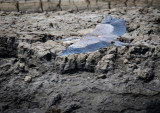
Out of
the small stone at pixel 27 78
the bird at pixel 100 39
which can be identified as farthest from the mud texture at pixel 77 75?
the bird at pixel 100 39

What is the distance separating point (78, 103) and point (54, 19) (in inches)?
68.7

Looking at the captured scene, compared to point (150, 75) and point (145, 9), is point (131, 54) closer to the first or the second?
point (150, 75)

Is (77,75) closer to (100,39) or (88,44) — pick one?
(88,44)

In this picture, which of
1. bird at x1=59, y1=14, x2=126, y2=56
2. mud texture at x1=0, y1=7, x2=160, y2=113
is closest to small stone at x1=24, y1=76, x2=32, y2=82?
mud texture at x1=0, y1=7, x2=160, y2=113

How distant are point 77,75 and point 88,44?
356 mm

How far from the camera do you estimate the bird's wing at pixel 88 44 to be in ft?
5.38

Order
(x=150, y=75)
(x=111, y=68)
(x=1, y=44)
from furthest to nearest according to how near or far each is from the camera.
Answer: (x=1, y=44)
(x=111, y=68)
(x=150, y=75)

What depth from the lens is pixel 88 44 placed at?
1709mm

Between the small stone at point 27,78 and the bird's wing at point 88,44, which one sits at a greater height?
the bird's wing at point 88,44

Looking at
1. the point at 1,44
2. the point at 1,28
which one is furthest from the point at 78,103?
the point at 1,28

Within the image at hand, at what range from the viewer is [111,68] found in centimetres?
170

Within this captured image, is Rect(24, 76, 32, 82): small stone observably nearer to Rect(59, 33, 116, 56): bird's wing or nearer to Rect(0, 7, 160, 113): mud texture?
Rect(0, 7, 160, 113): mud texture

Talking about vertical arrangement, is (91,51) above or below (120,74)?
above

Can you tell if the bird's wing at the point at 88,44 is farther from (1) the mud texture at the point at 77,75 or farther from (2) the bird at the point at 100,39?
(1) the mud texture at the point at 77,75
